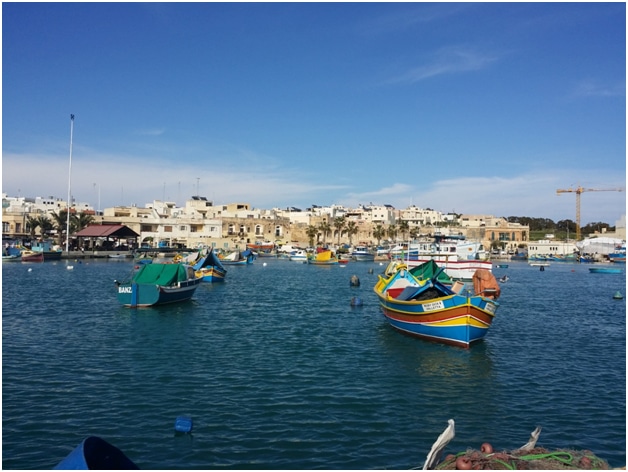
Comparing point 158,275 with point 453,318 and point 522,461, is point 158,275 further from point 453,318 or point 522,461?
point 522,461

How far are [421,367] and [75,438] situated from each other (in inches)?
488

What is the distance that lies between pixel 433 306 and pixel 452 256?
4943 centimetres

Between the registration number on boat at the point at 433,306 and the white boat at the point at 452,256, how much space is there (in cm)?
4144

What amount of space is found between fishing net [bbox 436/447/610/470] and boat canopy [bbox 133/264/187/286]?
29448mm

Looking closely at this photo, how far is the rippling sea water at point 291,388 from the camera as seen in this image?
12688 mm

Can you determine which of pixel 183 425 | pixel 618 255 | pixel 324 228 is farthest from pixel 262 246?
pixel 183 425

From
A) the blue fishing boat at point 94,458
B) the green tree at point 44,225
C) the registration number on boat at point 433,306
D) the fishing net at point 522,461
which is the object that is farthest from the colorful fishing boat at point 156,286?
the green tree at point 44,225

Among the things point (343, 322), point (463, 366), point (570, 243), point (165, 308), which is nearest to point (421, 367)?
point (463, 366)

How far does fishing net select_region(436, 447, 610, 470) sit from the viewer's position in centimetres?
916

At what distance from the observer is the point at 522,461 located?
9.34 metres

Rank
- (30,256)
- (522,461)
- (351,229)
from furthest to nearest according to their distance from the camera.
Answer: (351,229), (30,256), (522,461)

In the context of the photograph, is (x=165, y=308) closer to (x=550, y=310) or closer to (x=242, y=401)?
(x=242, y=401)

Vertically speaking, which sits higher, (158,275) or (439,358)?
(158,275)

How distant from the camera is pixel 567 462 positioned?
948 cm
